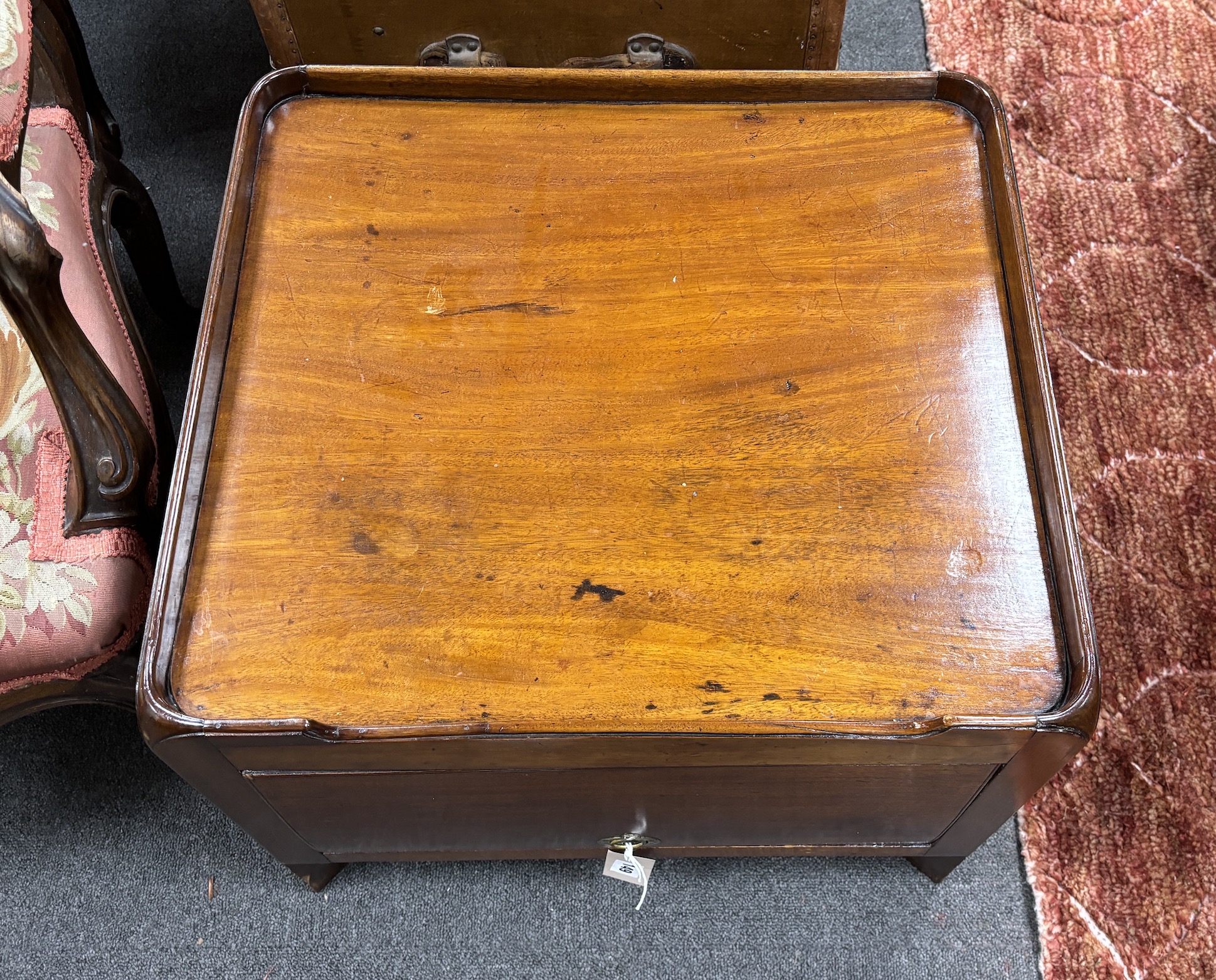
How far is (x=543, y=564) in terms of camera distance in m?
0.67

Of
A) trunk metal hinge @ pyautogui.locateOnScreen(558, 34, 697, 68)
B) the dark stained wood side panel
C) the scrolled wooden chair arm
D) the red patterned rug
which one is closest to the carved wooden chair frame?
the scrolled wooden chair arm

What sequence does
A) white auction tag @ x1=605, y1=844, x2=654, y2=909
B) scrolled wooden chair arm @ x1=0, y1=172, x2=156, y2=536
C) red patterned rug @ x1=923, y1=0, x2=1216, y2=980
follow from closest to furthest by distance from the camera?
scrolled wooden chair arm @ x1=0, y1=172, x2=156, y2=536 < white auction tag @ x1=605, y1=844, x2=654, y2=909 < red patterned rug @ x1=923, y1=0, x2=1216, y2=980

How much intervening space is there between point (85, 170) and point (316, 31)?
0.87 ft

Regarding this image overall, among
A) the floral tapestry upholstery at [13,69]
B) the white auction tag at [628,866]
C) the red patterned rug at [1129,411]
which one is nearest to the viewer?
the floral tapestry upholstery at [13,69]

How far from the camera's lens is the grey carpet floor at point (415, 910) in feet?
2.94

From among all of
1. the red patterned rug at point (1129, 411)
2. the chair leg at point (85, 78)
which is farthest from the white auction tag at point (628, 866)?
the chair leg at point (85, 78)

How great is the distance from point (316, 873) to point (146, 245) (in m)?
0.65

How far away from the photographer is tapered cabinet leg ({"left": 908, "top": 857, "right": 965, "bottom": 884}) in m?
0.87

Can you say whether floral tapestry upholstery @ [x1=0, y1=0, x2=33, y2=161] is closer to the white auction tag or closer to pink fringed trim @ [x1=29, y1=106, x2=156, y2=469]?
pink fringed trim @ [x1=29, y1=106, x2=156, y2=469]

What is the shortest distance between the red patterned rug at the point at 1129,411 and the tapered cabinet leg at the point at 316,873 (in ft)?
2.11

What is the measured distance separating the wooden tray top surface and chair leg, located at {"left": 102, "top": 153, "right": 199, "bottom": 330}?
0.71ft

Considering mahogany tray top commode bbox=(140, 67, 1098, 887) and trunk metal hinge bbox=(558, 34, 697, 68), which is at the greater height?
trunk metal hinge bbox=(558, 34, 697, 68)

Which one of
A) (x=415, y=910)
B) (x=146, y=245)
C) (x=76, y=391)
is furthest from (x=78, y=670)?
(x=146, y=245)

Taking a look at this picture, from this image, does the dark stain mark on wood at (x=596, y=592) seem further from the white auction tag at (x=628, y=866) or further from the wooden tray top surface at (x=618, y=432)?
the white auction tag at (x=628, y=866)
